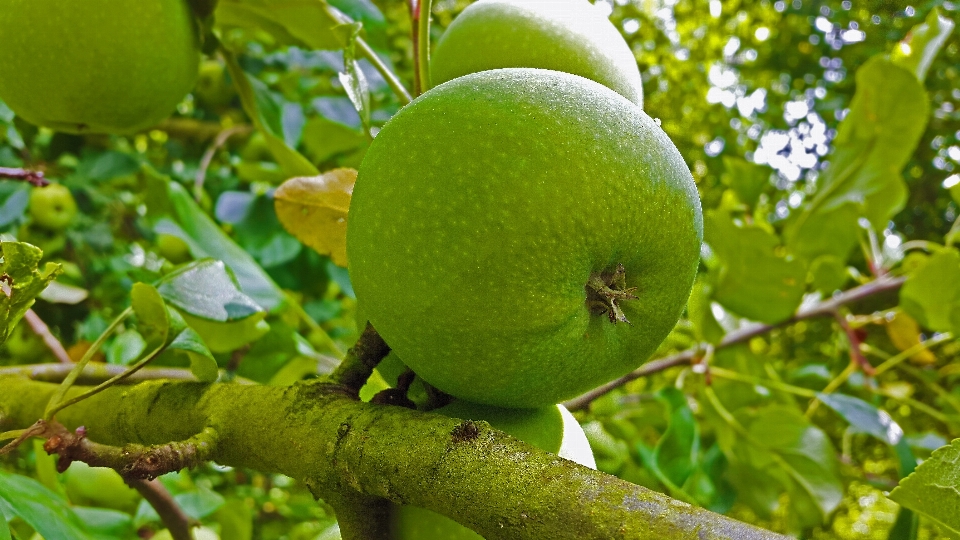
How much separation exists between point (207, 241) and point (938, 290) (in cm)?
131

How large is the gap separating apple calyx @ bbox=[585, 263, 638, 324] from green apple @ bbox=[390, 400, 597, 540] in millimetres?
124

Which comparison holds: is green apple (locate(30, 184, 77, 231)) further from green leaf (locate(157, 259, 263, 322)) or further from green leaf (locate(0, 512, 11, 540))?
green leaf (locate(0, 512, 11, 540))

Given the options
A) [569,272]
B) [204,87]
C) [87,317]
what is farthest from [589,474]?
[204,87]

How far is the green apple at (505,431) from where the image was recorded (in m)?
0.58

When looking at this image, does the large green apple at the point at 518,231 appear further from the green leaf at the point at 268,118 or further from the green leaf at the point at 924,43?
the green leaf at the point at 924,43

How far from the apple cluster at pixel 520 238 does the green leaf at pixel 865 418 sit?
1.00 meters

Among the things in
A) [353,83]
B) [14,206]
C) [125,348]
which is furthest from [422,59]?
[14,206]

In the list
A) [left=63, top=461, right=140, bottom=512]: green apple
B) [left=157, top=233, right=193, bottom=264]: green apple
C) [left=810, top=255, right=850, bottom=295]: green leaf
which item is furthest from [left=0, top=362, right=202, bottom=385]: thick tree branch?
[left=810, top=255, right=850, bottom=295]: green leaf

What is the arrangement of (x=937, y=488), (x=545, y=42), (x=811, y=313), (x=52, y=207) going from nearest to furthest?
(x=937, y=488), (x=545, y=42), (x=811, y=313), (x=52, y=207)

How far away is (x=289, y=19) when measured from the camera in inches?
38.5

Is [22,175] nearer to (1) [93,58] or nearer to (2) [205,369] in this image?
(1) [93,58]

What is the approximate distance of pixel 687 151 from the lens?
2.53 metres

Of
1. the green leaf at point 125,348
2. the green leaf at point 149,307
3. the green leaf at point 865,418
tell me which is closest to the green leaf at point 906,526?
the green leaf at point 865,418

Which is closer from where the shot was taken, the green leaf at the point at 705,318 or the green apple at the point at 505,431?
the green apple at the point at 505,431
